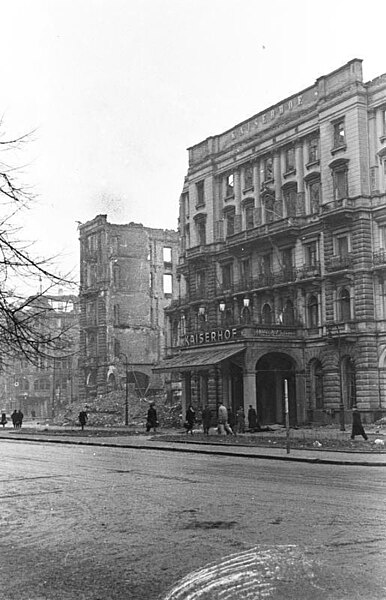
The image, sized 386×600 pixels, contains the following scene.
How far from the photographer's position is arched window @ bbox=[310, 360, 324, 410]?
46750 millimetres

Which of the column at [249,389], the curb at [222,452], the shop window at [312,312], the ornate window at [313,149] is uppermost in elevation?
the ornate window at [313,149]

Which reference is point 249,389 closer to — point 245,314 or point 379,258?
point 245,314

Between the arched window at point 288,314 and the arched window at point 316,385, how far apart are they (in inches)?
128

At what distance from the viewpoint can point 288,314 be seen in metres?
49.3

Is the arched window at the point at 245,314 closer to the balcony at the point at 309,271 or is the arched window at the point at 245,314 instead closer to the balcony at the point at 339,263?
the balcony at the point at 309,271

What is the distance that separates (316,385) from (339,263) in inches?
312

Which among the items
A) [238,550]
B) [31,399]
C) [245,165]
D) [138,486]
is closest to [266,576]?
[238,550]

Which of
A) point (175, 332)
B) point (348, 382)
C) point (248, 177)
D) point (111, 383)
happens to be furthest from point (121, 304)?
point (348, 382)

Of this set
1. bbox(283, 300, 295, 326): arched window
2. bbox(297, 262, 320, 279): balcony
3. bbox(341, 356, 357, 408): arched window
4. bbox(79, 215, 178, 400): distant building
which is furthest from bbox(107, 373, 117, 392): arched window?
bbox(341, 356, 357, 408): arched window

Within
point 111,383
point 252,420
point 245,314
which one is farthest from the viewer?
point 111,383

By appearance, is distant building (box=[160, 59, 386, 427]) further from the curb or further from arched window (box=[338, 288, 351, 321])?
the curb

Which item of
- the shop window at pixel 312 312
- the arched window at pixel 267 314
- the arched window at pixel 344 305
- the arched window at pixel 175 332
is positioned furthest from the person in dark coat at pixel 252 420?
the arched window at pixel 175 332

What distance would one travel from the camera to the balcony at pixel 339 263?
44.0 metres

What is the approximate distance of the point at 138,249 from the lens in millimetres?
81188
